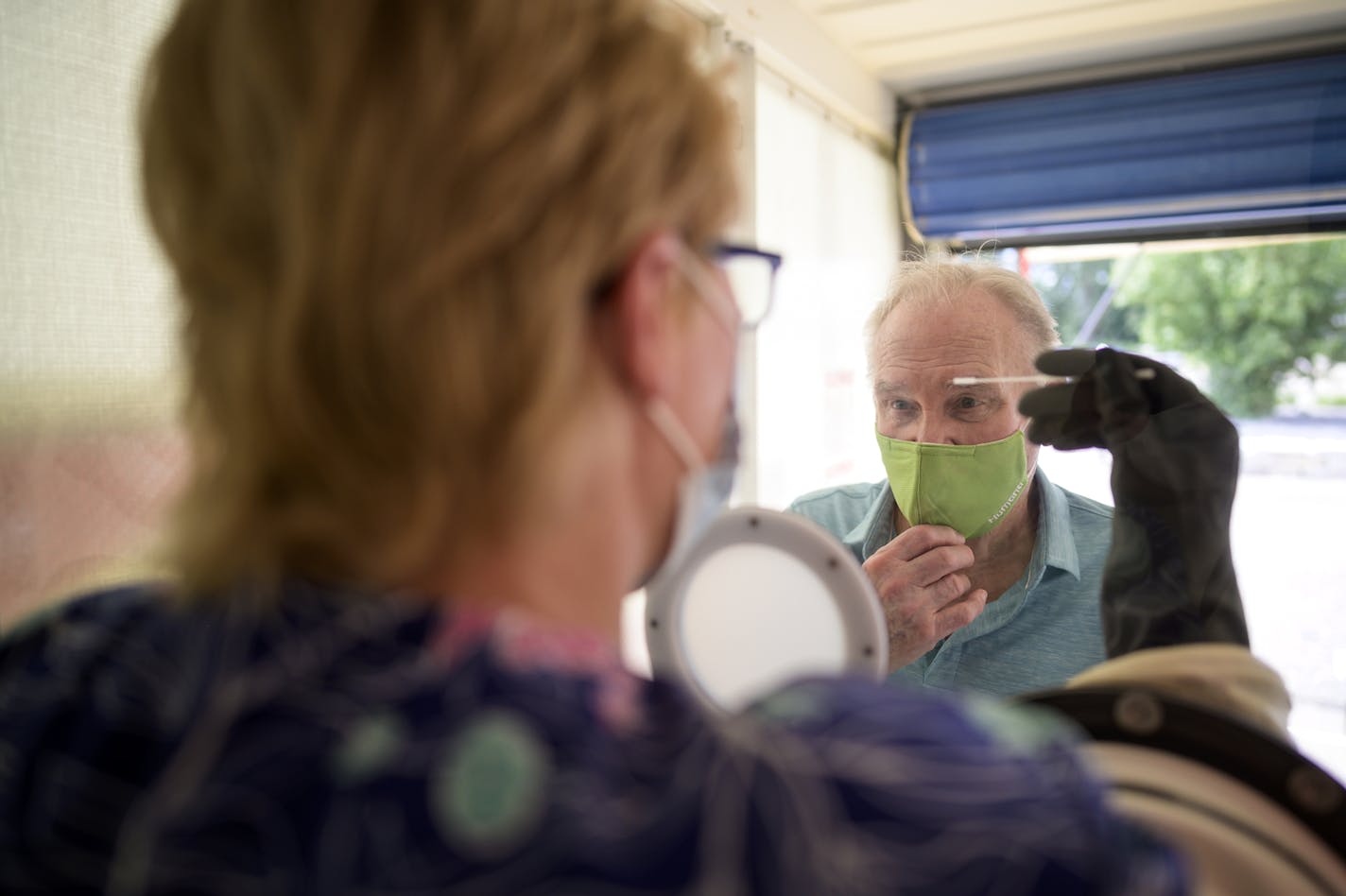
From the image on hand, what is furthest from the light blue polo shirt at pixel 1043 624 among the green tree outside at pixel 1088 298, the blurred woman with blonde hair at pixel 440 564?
the green tree outside at pixel 1088 298

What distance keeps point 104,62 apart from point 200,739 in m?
0.86

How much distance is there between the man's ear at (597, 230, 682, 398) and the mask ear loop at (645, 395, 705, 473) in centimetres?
1

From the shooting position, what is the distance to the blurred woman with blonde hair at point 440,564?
375 millimetres

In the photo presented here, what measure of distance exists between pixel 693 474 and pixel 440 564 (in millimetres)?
177

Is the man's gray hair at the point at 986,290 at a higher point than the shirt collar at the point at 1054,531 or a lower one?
higher

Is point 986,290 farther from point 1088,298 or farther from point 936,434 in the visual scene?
point 1088,298

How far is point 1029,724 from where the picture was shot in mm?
461

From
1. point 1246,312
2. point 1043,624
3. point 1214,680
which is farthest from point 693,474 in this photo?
point 1246,312

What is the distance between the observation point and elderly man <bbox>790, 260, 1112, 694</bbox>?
1.39 meters

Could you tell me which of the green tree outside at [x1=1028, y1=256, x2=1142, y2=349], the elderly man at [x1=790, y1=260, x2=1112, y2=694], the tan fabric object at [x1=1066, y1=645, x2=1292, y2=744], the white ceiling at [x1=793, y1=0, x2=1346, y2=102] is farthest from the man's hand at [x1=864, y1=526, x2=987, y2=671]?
the green tree outside at [x1=1028, y1=256, x2=1142, y2=349]

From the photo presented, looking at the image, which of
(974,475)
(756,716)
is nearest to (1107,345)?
(974,475)

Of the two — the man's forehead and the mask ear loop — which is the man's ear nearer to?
the mask ear loop

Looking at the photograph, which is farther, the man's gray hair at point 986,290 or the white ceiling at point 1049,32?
the white ceiling at point 1049,32

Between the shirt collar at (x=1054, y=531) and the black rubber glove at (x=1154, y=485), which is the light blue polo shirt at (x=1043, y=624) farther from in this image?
the black rubber glove at (x=1154, y=485)
